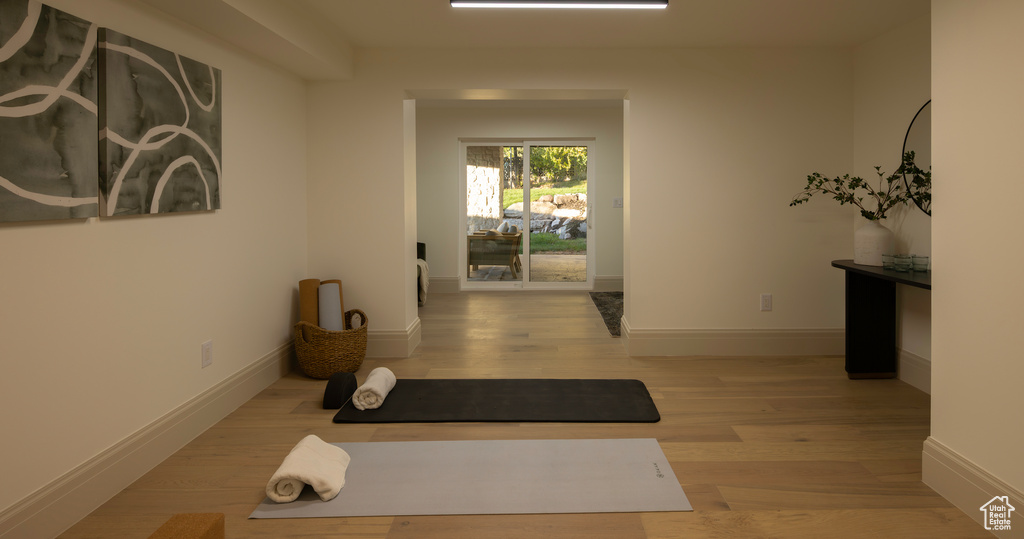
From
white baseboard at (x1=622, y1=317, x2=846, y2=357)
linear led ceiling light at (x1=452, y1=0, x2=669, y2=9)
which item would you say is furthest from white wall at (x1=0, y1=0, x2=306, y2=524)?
white baseboard at (x1=622, y1=317, x2=846, y2=357)

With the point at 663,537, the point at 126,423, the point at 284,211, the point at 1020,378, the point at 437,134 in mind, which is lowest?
the point at 663,537

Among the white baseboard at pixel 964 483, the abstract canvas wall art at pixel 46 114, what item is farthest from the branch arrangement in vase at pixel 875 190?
the abstract canvas wall art at pixel 46 114

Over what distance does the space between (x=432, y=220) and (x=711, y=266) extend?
14.0 feet

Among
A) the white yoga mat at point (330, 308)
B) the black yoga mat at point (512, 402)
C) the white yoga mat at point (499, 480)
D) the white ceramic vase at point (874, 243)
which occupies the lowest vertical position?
the white yoga mat at point (499, 480)

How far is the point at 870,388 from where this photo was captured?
387cm

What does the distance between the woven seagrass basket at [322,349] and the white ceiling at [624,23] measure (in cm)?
190

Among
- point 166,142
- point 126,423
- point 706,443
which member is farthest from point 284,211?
point 706,443

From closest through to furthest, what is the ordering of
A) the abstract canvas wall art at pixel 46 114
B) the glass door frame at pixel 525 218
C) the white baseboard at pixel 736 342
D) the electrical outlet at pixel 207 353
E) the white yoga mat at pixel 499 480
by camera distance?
the abstract canvas wall art at pixel 46 114 → the white yoga mat at pixel 499 480 → the electrical outlet at pixel 207 353 → the white baseboard at pixel 736 342 → the glass door frame at pixel 525 218

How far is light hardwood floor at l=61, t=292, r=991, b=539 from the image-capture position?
7.29 ft

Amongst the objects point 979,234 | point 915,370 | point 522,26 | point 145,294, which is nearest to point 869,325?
point 915,370

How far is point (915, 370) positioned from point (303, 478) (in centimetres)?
360

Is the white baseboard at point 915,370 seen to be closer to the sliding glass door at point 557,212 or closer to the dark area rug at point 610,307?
the dark area rug at point 610,307

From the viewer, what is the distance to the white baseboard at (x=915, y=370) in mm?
3826

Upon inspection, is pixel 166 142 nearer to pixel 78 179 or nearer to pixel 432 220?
pixel 78 179
